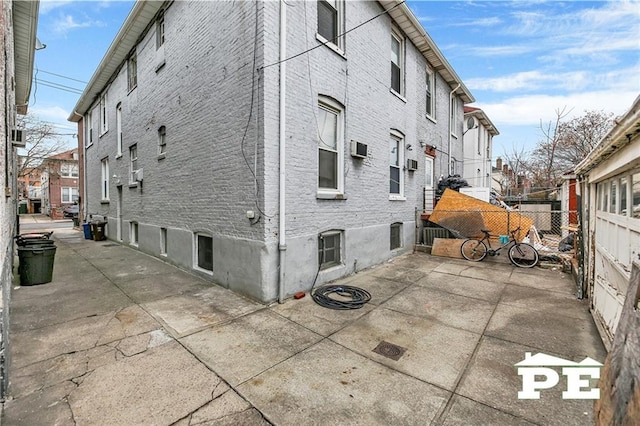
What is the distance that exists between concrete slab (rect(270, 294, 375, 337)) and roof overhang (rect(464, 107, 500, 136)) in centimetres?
1617

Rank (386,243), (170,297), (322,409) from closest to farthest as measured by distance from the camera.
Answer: (322,409), (170,297), (386,243)

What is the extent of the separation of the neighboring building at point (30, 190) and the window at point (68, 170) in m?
2.48

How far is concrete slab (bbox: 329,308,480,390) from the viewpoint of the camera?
296cm

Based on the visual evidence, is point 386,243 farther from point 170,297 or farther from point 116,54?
point 116,54

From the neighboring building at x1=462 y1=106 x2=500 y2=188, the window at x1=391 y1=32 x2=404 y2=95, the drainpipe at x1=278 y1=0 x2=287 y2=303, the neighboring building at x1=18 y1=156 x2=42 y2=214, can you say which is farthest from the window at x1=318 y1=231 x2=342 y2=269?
the neighboring building at x1=18 y1=156 x2=42 y2=214

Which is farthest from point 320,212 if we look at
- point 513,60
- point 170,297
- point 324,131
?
point 513,60

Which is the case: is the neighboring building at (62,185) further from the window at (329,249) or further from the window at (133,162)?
the window at (329,249)

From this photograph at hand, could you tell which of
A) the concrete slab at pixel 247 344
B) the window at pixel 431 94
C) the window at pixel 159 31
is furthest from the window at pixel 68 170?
the concrete slab at pixel 247 344

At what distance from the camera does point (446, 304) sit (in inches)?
190

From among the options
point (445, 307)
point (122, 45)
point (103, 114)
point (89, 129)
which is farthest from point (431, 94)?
point (89, 129)

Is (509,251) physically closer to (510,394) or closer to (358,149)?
(358,149)

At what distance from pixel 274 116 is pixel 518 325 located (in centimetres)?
496

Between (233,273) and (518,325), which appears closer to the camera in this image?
(518,325)

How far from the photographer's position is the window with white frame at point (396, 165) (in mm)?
8562
